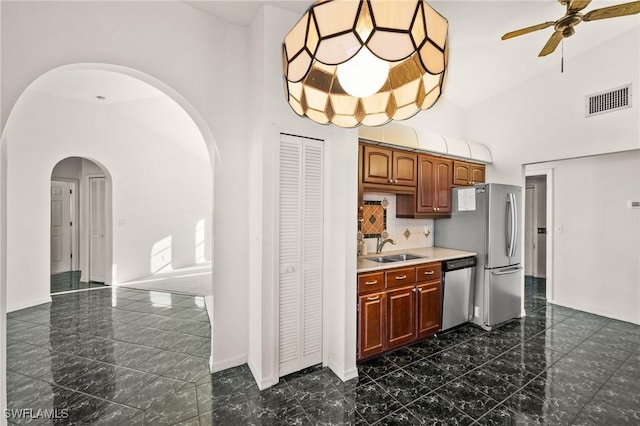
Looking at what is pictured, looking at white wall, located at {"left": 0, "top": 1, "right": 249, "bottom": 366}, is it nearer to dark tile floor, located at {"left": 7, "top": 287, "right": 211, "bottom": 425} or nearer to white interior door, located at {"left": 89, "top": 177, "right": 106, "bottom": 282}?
dark tile floor, located at {"left": 7, "top": 287, "right": 211, "bottom": 425}

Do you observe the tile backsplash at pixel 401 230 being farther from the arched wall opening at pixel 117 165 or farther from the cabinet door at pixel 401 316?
the arched wall opening at pixel 117 165

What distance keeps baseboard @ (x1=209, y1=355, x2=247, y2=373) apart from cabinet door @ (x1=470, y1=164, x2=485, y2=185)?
3840 millimetres

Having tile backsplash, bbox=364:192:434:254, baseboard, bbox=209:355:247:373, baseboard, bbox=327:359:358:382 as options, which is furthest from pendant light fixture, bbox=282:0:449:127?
baseboard, bbox=209:355:247:373

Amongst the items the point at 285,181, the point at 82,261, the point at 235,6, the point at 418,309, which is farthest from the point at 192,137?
the point at 418,309

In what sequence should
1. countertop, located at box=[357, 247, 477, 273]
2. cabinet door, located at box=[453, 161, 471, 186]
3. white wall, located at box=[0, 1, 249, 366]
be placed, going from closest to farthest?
white wall, located at box=[0, 1, 249, 366]
countertop, located at box=[357, 247, 477, 273]
cabinet door, located at box=[453, 161, 471, 186]

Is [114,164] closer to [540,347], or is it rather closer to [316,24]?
[316,24]

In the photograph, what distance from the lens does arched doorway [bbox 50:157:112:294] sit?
532 centimetres

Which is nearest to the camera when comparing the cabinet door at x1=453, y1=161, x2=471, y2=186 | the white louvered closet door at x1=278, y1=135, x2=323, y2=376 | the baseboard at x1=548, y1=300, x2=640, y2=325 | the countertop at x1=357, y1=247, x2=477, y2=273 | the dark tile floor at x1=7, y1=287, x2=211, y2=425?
the dark tile floor at x1=7, y1=287, x2=211, y2=425

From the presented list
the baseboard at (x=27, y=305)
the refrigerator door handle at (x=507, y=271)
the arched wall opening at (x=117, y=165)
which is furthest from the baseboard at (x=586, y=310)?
the baseboard at (x=27, y=305)

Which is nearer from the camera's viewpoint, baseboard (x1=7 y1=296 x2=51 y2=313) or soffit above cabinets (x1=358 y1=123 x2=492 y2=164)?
soffit above cabinets (x1=358 y1=123 x2=492 y2=164)

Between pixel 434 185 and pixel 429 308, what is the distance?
1589mm

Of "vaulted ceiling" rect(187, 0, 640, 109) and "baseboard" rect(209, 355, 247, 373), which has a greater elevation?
"vaulted ceiling" rect(187, 0, 640, 109)

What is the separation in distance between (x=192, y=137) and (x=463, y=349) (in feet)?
20.6

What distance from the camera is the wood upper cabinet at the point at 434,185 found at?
353cm
